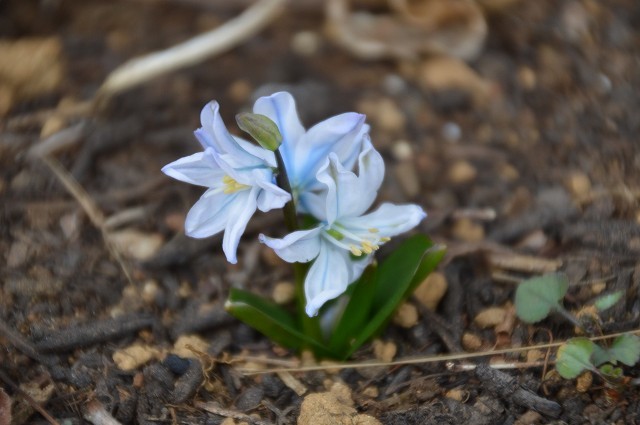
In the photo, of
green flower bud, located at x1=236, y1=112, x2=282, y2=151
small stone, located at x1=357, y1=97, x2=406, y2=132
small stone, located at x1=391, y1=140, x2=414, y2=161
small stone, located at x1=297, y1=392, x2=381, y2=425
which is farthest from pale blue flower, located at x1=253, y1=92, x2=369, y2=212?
small stone, located at x1=357, y1=97, x2=406, y2=132

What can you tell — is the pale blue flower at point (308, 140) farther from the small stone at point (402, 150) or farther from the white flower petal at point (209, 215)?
the small stone at point (402, 150)

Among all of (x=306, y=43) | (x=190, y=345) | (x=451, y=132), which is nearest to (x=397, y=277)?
(x=190, y=345)

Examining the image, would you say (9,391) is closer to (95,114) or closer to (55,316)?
(55,316)

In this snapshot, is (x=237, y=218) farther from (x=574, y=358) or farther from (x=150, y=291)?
(x=574, y=358)

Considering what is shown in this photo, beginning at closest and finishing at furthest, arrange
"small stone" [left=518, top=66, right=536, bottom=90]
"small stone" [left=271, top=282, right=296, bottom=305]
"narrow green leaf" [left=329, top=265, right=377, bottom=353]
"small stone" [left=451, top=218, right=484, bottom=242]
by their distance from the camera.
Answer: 1. "narrow green leaf" [left=329, top=265, right=377, bottom=353]
2. "small stone" [left=271, top=282, right=296, bottom=305]
3. "small stone" [left=451, top=218, right=484, bottom=242]
4. "small stone" [left=518, top=66, right=536, bottom=90]

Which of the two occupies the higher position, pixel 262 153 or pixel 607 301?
pixel 262 153

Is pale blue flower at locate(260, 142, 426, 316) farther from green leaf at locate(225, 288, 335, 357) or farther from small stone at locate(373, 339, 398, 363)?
small stone at locate(373, 339, 398, 363)
